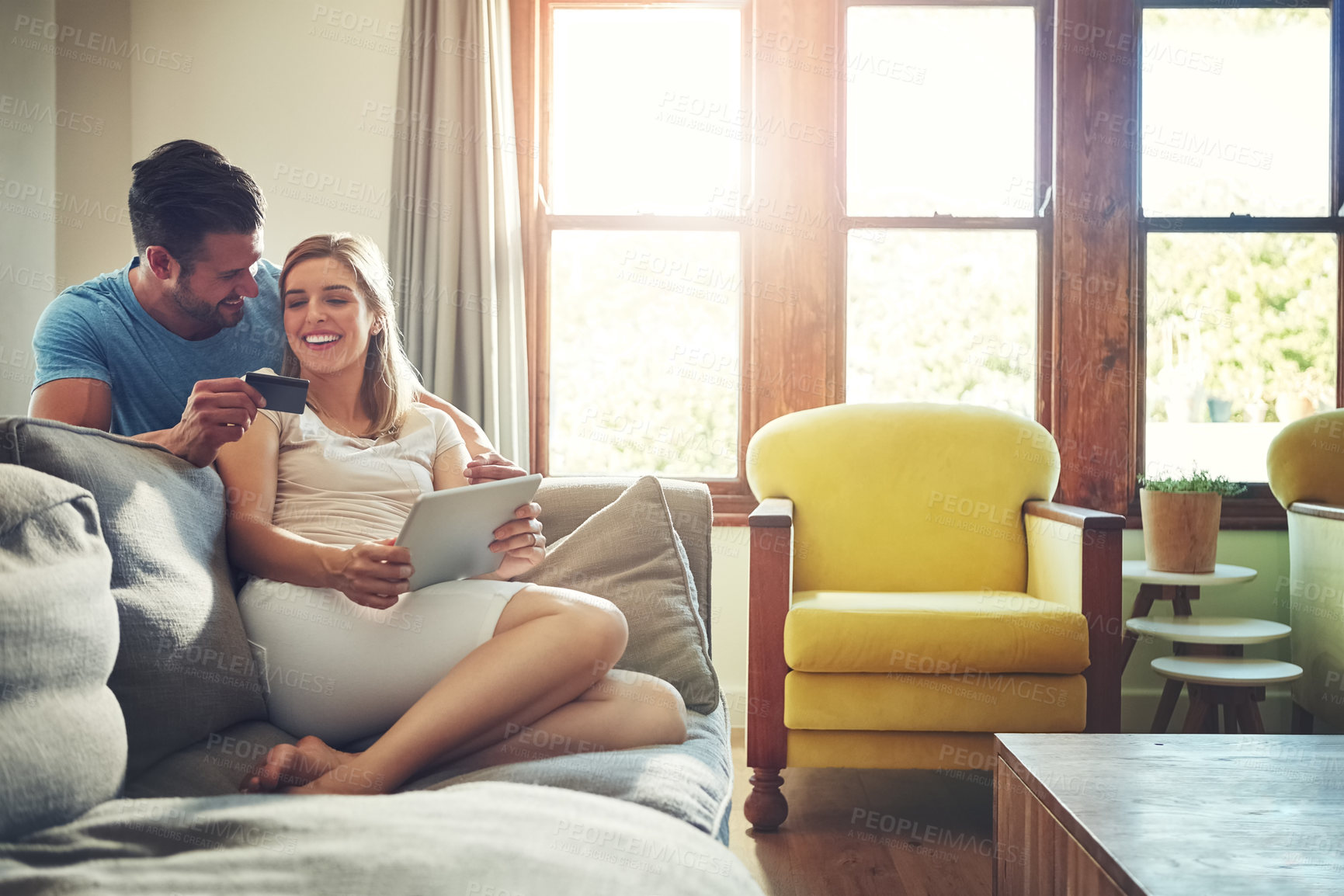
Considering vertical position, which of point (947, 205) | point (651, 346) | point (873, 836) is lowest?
point (873, 836)

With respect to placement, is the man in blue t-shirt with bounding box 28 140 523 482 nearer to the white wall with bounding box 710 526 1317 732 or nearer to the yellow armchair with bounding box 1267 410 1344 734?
the white wall with bounding box 710 526 1317 732

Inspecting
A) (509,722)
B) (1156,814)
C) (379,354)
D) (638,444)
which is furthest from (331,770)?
(638,444)

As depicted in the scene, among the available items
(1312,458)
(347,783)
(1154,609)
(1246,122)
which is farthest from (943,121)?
(347,783)

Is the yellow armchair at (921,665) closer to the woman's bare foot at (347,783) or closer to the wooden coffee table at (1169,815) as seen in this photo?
the wooden coffee table at (1169,815)

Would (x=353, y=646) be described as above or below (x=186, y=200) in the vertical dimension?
below

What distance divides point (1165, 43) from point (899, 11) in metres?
0.92

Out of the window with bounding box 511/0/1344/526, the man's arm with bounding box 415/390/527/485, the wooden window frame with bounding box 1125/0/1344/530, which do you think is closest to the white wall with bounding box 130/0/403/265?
the window with bounding box 511/0/1344/526

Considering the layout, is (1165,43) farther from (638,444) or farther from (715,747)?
(715,747)

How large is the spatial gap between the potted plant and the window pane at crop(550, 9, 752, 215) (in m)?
1.72

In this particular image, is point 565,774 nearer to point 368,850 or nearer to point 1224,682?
point 368,850

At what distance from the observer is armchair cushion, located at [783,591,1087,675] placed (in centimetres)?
207

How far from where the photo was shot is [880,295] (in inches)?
126

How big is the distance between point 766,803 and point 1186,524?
1.40 metres

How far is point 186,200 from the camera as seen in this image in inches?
67.1
